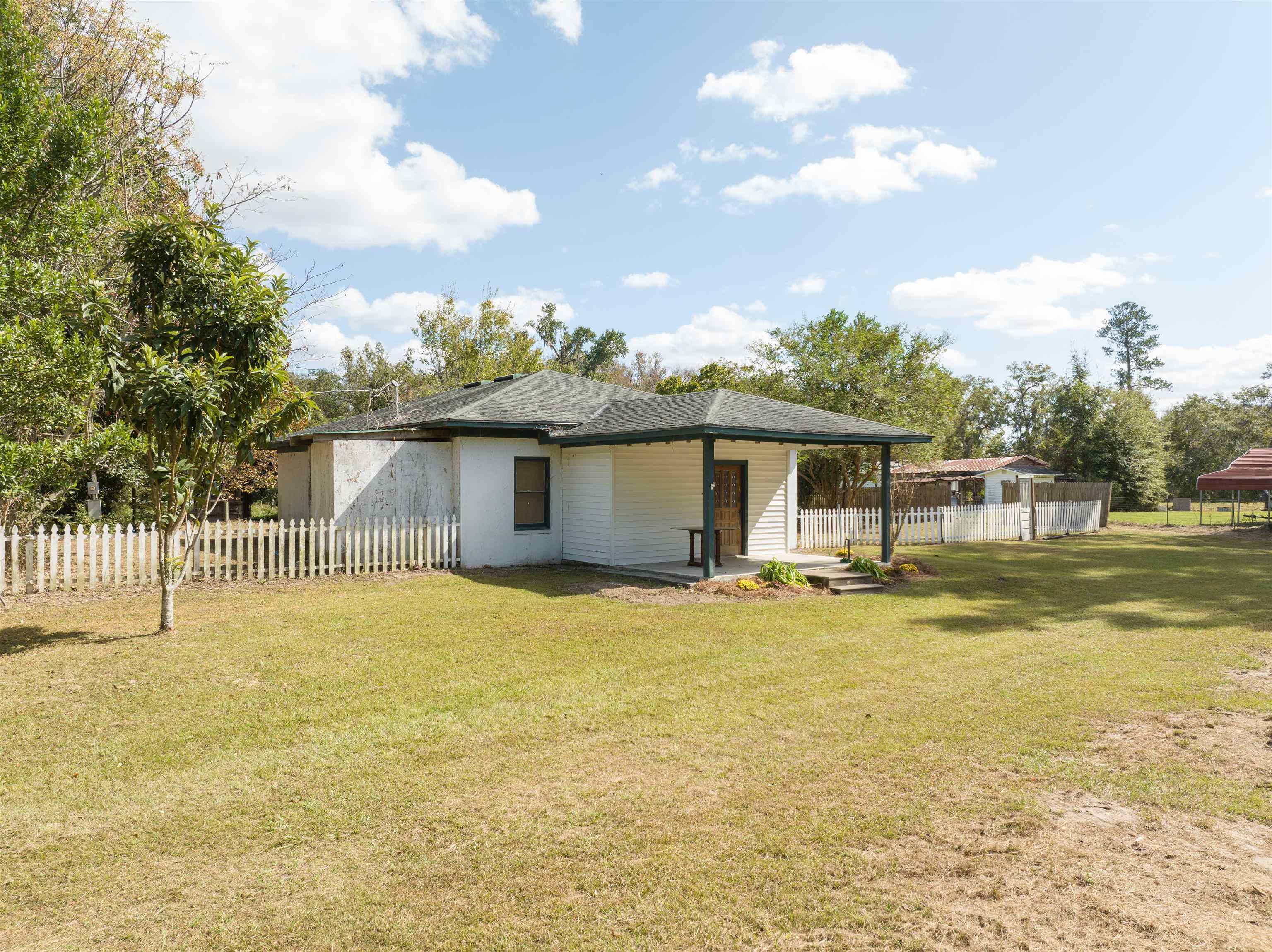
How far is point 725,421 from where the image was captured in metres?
12.6

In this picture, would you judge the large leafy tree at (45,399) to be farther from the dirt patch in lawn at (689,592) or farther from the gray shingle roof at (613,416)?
the dirt patch in lawn at (689,592)

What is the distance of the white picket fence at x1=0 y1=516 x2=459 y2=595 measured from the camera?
11227mm

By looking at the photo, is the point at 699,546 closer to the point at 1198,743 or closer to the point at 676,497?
the point at 676,497

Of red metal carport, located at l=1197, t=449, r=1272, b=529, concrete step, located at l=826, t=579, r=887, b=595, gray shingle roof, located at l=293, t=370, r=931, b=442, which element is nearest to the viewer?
concrete step, located at l=826, t=579, r=887, b=595

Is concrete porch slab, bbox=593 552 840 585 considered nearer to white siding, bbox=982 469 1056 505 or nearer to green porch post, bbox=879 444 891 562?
green porch post, bbox=879 444 891 562

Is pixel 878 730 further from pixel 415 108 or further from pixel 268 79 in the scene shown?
pixel 415 108

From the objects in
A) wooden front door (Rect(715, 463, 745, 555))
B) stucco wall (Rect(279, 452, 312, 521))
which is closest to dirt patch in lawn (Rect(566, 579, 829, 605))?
wooden front door (Rect(715, 463, 745, 555))

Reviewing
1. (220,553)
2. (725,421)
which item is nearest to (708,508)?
(725,421)

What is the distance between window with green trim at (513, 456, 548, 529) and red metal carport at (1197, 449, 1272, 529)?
89.0 ft

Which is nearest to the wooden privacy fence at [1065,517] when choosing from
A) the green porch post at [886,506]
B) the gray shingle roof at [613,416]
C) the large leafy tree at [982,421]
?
the gray shingle roof at [613,416]

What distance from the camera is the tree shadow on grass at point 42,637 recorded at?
8180mm

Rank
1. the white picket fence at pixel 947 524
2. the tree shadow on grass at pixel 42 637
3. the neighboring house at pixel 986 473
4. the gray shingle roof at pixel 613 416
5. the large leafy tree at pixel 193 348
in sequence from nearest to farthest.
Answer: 1. the tree shadow on grass at pixel 42 637
2. the large leafy tree at pixel 193 348
3. the gray shingle roof at pixel 613 416
4. the white picket fence at pixel 947 524
5. the neighboring house at pixel 986 473

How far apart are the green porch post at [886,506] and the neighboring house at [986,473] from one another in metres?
3.06

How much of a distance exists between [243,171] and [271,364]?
9.28 m
